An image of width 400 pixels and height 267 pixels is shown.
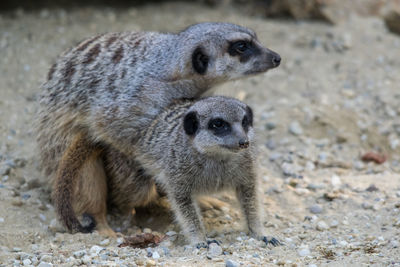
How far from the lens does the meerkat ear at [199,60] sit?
150 inches

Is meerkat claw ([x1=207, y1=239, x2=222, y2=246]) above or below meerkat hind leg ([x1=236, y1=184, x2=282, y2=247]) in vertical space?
below

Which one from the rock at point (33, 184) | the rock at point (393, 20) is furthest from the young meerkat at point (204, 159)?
the rock at point (393, 20)

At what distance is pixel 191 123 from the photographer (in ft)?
11.1

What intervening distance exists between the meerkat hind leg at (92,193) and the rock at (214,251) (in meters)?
0.90

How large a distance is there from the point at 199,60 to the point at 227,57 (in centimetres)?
19

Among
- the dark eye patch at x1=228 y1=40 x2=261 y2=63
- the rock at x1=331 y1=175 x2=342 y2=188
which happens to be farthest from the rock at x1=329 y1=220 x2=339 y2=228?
the dark eye patch at x1=228 y1=40 x2=261 y2=63

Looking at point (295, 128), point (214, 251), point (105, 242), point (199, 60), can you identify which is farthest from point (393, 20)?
point (105, 242)

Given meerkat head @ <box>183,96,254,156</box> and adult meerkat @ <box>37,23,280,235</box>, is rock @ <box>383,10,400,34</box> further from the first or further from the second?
meerkat head @ <box>183,96,254,156</box>

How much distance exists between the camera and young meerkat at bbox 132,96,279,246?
3295mm

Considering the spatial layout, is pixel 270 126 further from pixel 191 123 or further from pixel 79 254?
pixel 79 254

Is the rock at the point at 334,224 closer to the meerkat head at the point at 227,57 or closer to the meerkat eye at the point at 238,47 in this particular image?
the meerkat head at the point at 227,57

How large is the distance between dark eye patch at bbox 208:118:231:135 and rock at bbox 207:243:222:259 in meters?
0.64

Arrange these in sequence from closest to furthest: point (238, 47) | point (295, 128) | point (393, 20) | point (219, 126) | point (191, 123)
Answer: point (219, 126)
point (191, 123)
point (238, 47)
point (295, 128)
point (393, 20)

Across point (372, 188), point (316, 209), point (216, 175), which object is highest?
point (216, 175)
